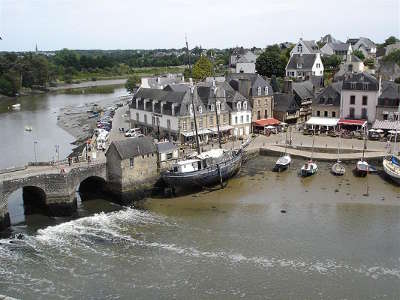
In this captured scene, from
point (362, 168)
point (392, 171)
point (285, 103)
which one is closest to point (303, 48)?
point (285, 103)

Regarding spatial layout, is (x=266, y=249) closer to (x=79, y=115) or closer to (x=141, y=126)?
(x=141, y=126)

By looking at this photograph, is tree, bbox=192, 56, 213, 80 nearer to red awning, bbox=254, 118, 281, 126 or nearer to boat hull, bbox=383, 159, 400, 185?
red awning, bbox=254, 118, 281, 126

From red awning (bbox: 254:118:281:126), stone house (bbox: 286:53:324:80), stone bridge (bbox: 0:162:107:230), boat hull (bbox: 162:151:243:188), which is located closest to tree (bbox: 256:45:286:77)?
Answer: stone house (bbox: 286:53:324:80)

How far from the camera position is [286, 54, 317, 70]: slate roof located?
7481 centimetres

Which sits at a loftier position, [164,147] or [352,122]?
[352,122]

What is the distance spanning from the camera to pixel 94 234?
30.1 meters

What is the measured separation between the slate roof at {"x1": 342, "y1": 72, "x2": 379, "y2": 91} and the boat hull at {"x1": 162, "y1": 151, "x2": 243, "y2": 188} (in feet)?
60.8

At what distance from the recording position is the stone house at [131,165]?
35.8 meters

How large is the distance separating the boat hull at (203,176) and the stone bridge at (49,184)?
5680 mm

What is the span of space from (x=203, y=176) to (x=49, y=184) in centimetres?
1183

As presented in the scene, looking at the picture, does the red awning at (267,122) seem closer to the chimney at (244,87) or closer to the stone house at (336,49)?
the chimney at (244,87)

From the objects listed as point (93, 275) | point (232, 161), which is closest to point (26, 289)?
point (93, 275)

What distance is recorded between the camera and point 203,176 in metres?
37.3

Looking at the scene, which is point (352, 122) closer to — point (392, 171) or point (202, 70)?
point (392, 171)
